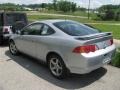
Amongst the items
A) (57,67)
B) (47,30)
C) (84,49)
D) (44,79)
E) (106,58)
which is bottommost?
(44,79)

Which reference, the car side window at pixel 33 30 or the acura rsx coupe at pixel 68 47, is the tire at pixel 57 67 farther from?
the car side window at pixel 33 30

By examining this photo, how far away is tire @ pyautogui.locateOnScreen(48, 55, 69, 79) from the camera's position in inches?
228

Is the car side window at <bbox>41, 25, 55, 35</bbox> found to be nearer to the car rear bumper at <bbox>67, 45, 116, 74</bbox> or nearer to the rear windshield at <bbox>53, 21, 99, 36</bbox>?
the rear windshield at <bbox>53, 21, 99, 36</bbox>

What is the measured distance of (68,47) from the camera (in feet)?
18.1

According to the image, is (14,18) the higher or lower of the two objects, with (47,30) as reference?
higher

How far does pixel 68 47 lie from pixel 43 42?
3.71 feet

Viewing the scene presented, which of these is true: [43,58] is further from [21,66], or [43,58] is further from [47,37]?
[21,66]

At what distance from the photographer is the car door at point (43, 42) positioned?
6301mm

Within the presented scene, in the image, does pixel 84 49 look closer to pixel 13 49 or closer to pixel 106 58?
pixel 106 58

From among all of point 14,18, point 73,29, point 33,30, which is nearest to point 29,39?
Answer: point 33,30

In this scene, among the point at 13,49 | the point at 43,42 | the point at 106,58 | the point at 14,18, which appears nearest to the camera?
the point at 106,58

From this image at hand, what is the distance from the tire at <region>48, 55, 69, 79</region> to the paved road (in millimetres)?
142

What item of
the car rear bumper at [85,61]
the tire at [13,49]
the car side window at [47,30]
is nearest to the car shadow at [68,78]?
the car rear bumper at [85,61]

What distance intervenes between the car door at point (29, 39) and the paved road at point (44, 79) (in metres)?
0.51
